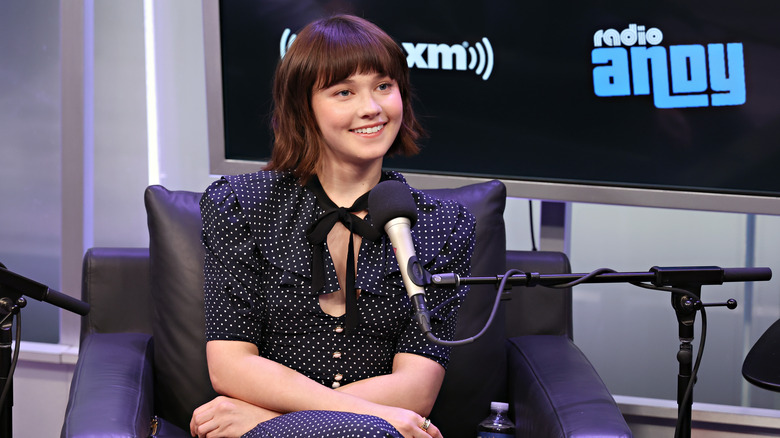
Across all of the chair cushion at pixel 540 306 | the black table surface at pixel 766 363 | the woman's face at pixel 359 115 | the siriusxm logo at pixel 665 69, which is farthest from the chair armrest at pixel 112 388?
the siriusxm logo at pixel 665 69

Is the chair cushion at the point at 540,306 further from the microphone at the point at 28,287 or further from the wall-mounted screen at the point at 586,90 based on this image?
the microphone at the point at 28,287

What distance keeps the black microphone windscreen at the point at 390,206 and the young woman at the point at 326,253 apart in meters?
0.49

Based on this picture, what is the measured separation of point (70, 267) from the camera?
2.86 m

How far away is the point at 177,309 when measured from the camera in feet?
6.89

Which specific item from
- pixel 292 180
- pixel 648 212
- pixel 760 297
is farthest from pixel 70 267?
pixel 760 297

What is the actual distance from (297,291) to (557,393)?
578mm

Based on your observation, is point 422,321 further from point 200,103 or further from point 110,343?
point 200,103

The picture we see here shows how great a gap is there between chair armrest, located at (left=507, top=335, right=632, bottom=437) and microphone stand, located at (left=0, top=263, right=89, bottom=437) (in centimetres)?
94

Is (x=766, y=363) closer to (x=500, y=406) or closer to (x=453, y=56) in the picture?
(x=500, y=406)

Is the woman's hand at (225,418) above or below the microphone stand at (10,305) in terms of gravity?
below

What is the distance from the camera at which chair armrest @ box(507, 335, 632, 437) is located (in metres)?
1.71

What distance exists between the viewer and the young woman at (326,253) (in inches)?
74.3

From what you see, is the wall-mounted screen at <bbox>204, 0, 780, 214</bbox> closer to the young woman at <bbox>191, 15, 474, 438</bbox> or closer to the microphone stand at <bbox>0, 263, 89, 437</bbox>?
the young woman at <bbox>191, 15, 474, 438</bbox>

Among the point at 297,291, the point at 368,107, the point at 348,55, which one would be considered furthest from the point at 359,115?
the point at 297,291
